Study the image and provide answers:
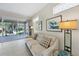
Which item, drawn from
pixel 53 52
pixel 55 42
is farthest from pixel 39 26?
pixel 53 52

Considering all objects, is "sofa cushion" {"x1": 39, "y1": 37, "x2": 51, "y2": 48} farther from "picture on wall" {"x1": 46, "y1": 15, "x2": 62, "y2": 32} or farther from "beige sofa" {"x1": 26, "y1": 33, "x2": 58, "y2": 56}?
"picture on wall" {"x1": 46, "y1": 15, "x2": 62, "y2": 32}

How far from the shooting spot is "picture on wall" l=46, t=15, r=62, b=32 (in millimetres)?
2660

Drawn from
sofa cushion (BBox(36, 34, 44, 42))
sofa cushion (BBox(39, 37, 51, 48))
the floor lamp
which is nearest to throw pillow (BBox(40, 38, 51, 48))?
sofa cushion (BBox(39, 37, 51, 48))

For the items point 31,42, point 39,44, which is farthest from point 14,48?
point 39,44

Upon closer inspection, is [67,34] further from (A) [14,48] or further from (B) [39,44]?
(A) [14,48]

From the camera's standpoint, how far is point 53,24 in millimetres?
2877

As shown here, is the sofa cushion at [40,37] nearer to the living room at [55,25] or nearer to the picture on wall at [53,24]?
the living room at [55,25]

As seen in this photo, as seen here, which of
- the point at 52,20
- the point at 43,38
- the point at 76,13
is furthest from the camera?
the point at 43,38

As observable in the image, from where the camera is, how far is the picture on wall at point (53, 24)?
266cm

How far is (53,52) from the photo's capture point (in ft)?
7.76

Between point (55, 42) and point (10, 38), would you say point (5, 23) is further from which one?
point (55, 42)

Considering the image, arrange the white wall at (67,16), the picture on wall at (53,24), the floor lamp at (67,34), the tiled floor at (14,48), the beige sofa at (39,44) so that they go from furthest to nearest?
the tiled floor at (14,48) → the picture on wall at (53,24) → the beige sofa at (39,44) → the white wall at (67,16) → the floor lamp at (67,34)

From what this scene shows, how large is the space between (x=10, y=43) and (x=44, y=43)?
1156mm

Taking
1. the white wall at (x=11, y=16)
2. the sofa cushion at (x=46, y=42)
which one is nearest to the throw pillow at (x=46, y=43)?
the sofa cushion at (x=46, y=42)
